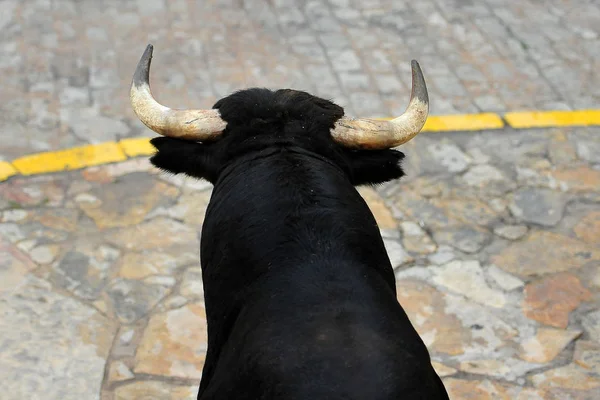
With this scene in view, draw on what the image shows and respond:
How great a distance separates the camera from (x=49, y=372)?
5.28 meters

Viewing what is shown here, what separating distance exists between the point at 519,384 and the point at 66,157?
149 inches

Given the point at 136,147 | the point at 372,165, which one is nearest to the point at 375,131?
the point at 372,165

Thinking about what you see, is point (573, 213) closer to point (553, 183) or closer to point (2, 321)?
point (553, 183)

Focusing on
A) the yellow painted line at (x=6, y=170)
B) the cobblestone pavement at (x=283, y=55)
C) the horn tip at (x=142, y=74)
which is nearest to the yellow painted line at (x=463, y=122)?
the cobblestone pavement at (x=283, y=55)

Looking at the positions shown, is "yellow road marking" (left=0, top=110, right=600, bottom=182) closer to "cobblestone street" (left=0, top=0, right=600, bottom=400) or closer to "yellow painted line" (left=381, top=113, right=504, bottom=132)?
"yellow painted line" (left=381, top=113, right=504, bottom=132)

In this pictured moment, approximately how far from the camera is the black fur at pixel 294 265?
3094 mm

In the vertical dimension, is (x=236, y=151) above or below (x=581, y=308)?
above

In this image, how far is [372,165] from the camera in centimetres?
432

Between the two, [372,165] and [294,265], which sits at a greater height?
[294,265]

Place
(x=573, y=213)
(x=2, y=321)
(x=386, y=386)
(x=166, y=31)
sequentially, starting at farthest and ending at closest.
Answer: (x=166, y=31) → (x=573, y=213) → (x=2, y=321) → (x=386, y=386)

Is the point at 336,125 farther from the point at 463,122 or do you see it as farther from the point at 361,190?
the point at 463,122

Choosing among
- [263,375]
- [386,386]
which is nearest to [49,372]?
[263,375]

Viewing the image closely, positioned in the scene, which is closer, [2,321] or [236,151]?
[236,151]

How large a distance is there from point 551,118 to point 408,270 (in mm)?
2528
